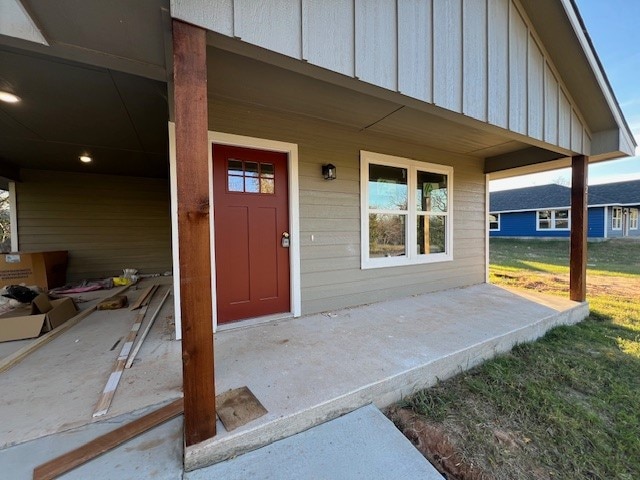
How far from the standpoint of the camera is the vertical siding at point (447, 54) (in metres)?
2.23

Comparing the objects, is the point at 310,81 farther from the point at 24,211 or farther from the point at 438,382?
the point at 24,211

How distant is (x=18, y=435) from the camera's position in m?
1.44

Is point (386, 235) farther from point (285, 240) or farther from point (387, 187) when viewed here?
point (285, 240)

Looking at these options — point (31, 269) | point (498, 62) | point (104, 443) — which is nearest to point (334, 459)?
point (104, 443)

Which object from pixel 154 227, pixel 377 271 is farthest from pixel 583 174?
pixel 154 227

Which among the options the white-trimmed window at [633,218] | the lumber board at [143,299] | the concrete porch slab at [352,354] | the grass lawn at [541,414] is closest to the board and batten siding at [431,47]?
the concrete porch slab at [352,354]

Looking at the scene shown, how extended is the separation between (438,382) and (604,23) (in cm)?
809

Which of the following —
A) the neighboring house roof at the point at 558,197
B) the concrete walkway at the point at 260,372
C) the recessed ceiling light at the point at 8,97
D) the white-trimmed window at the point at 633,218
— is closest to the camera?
the concrete walkway at the point at 260,372

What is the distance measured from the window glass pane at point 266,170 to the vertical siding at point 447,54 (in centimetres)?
175

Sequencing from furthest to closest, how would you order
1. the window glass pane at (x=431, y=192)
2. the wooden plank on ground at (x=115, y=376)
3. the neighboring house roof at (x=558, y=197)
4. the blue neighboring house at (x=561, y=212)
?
the neighboring house roof at (x=558, y=197) → the blue neighboring house at (x=561, y=212) → the window glass pane at (x=431, y=192) → the wooden plank on ground at (x=115, y=376)

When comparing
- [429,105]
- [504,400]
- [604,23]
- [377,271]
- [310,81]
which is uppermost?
[604,23]

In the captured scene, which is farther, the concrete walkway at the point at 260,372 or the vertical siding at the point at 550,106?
the vertical siding at the point at 550,106

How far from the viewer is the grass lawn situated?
4.91 ft

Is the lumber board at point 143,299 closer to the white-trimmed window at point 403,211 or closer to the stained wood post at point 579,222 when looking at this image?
the white-trimmed window at point 403,211
